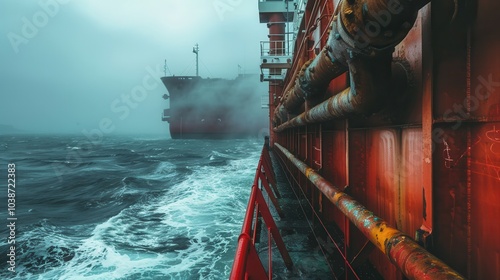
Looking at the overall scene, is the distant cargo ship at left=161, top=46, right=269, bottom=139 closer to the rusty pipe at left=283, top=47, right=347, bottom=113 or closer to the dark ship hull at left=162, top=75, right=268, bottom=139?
the dark ship hull at left=162, top=75, right=268, bottom=139

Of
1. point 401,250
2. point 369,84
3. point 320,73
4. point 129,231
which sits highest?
point 320,73

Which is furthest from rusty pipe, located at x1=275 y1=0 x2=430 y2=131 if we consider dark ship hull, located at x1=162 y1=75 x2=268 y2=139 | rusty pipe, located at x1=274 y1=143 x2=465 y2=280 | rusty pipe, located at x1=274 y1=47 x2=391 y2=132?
dark ship hull, located at x1=162 y1=75 x2=268 y2=139

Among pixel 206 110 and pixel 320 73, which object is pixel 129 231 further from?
pixel 206 110

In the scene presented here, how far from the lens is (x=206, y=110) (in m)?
53.1

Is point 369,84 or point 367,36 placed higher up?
point 367,36

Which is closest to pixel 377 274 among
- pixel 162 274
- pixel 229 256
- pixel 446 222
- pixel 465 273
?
pixel 465 273

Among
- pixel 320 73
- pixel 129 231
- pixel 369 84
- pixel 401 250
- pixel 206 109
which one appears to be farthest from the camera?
pixel 206 109

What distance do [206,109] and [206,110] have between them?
28cm

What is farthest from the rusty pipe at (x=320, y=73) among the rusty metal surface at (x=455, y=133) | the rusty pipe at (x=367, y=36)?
the rusty metal surface at (x=455, y=133)

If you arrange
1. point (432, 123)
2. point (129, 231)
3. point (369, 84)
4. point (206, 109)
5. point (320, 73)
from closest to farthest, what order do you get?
1. point (432, 123)
2. point (369, 84)
3. point (320, 73)
4. point (129, 231)
5. point (206, 109)

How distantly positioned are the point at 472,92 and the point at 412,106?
0.56 m

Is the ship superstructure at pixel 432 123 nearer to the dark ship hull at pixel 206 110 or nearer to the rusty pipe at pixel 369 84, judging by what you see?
the rusty pipe at pixel 369 84

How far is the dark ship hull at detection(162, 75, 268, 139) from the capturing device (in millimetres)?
52875

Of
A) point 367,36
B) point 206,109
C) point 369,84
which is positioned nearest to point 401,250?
point 369,84
